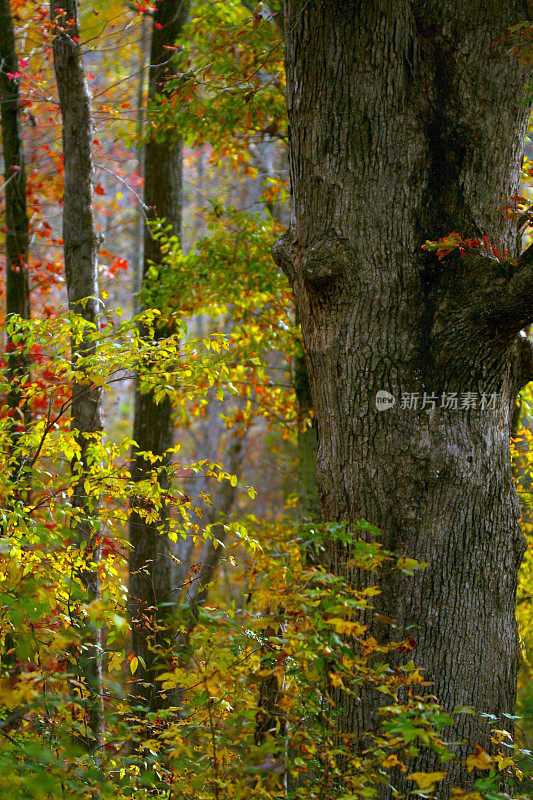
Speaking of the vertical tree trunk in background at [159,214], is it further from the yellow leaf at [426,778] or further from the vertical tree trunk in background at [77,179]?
the yellow leaf at [426,778]

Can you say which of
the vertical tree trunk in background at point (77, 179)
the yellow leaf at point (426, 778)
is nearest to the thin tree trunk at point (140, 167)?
the vertical tree trunk in background at point (77, 179)

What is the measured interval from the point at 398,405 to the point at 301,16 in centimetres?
200

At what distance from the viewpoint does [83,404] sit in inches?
197

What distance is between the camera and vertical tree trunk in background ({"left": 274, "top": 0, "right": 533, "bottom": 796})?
3059mm

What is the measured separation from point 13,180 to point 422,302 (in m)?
4.53

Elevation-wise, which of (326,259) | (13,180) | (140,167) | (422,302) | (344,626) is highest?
(140,167)

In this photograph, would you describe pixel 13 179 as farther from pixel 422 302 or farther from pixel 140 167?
pixel 140 167

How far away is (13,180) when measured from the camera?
6.25 metres

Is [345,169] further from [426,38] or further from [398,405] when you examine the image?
[398,405]

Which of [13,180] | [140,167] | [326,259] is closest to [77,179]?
[13,180]

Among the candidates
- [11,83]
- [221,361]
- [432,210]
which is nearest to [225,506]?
[11,83]

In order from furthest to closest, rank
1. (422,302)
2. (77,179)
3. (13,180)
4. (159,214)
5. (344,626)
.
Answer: (159,214) → (13,180) → (77,179) → (422,302) → (344,626)

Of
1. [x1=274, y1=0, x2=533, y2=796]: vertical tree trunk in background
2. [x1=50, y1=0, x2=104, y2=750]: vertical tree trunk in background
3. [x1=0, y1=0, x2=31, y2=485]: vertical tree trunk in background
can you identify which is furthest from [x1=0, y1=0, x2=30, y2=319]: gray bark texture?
[x1=274, y1=0, x2=533, y2=796]: vertical tree trunk in background

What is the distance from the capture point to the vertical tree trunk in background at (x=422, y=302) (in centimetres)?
306
